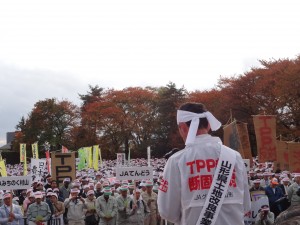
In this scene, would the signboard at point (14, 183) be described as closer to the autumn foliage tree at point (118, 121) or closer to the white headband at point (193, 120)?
the white headband at point (193, 120)

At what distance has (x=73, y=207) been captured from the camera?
11.7 meters

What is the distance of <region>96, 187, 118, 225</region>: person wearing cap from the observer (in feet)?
38.0

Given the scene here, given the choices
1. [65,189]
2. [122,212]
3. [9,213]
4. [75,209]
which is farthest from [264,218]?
[65,189]

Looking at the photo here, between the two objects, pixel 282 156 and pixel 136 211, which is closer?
pixel 136 211

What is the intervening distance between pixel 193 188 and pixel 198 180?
0.06 meters

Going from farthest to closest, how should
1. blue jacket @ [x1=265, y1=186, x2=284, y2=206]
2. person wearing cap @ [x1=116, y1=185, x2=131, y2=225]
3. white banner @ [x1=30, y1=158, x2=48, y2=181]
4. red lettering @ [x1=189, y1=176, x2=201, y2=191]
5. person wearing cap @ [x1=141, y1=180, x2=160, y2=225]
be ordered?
white banner @ [x1=30, y1=158, x2=48, y2=181], person wearing cap @ [x1=141, y1=180, x2=160, y2=225], blue jacket @ [x1=265, y1=186, x2=284, y2=206], person wearing cap @ [x1=116, y1=185, x2=131, y2=225], red lettering @ [x1=189, y1=176, x2=201, y2=191]

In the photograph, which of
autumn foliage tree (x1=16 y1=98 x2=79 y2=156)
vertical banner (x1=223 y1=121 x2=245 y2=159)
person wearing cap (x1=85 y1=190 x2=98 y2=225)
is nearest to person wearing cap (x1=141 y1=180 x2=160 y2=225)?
person wearing cap (x1=85 y1=190 x2=98 y2=225)

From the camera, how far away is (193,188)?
130 inches

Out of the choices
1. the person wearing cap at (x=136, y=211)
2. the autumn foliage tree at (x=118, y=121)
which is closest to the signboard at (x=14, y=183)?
the person wearing cap at (x=136, y=211)

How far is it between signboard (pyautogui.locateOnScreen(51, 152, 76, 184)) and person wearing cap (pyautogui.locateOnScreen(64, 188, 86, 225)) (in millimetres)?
4205

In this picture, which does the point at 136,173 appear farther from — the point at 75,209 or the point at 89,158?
the point at 89,158

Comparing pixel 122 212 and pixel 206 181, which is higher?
pixel 206 181

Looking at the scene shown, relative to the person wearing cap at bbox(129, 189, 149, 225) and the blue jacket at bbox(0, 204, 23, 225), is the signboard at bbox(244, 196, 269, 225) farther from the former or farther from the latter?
the blue jacket at bbox(0, 204, 23, 225)

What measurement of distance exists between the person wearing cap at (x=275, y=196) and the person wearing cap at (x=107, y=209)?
12.0 feet
